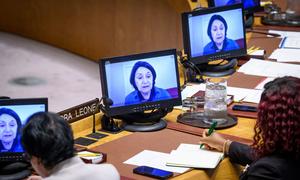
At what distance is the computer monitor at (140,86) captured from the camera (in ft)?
9.63

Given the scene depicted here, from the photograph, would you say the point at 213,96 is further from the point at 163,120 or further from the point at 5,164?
the point at 5,164

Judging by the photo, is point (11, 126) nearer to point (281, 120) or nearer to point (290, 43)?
point (281, 120)

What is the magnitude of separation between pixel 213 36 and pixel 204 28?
10 centimetres

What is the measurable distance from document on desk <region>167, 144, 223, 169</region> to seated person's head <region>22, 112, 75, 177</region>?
30.3 inches

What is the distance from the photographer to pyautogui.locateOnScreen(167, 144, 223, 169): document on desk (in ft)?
8.57

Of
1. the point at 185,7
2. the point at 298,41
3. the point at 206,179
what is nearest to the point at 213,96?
the point at 206,179

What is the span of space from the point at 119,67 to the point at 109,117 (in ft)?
0.82

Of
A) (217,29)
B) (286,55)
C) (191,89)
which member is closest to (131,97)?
(191,89)

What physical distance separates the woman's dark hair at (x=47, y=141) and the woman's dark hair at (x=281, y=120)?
2.18 feet

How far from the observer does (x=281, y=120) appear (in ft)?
6.91

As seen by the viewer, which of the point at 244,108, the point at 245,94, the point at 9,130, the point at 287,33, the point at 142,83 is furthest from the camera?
the point at 287,33

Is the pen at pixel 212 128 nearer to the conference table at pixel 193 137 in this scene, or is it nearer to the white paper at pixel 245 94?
the conference table at pixel 193 137

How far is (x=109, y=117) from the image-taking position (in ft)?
9.84

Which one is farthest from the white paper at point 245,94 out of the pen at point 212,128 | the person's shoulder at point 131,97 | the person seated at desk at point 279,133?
the person seated at desk at point 279,133
